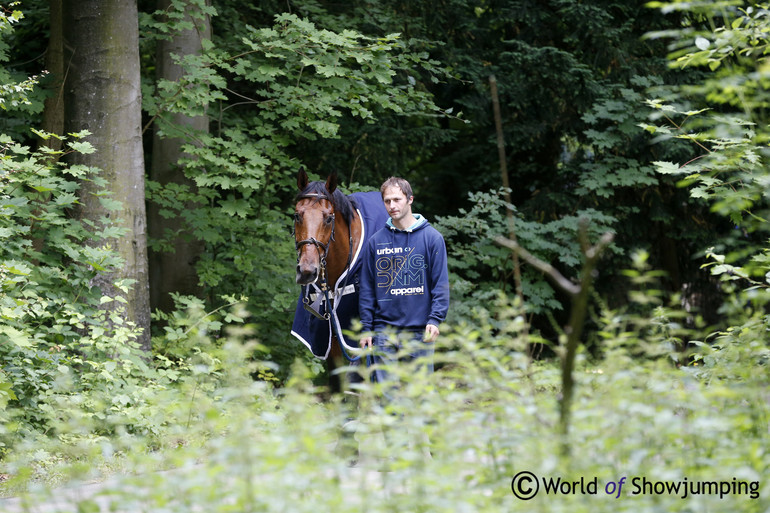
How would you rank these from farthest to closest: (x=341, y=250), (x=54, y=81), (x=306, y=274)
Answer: (x=54, y=81) < (x=341, y=250) < (x=306, y=274)

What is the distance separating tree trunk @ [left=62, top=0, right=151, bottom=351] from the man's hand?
384cm

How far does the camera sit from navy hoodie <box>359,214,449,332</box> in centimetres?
568

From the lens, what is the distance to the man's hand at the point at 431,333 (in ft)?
17.9

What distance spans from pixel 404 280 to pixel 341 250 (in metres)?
0.76

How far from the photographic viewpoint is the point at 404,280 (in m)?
5.70

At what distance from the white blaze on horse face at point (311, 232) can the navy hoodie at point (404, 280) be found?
1.16ft

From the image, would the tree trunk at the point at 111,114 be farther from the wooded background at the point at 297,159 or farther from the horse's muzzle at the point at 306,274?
the horse's muzzle at the point at 306,274

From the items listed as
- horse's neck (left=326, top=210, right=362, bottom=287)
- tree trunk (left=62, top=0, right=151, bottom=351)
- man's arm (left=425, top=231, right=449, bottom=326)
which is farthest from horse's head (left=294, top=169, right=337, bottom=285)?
tree trunk (left=62, top=0, right=151, bottom=351)

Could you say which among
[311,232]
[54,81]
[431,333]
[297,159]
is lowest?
[431,333]

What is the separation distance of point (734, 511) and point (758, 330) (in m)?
2.80

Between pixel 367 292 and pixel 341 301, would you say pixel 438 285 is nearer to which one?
pixel 367 292

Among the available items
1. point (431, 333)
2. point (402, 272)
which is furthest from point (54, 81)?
point (431, 333)

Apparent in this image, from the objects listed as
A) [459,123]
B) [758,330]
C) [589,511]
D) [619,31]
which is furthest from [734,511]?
[459,123]

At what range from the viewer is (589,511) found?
8.59 ft
